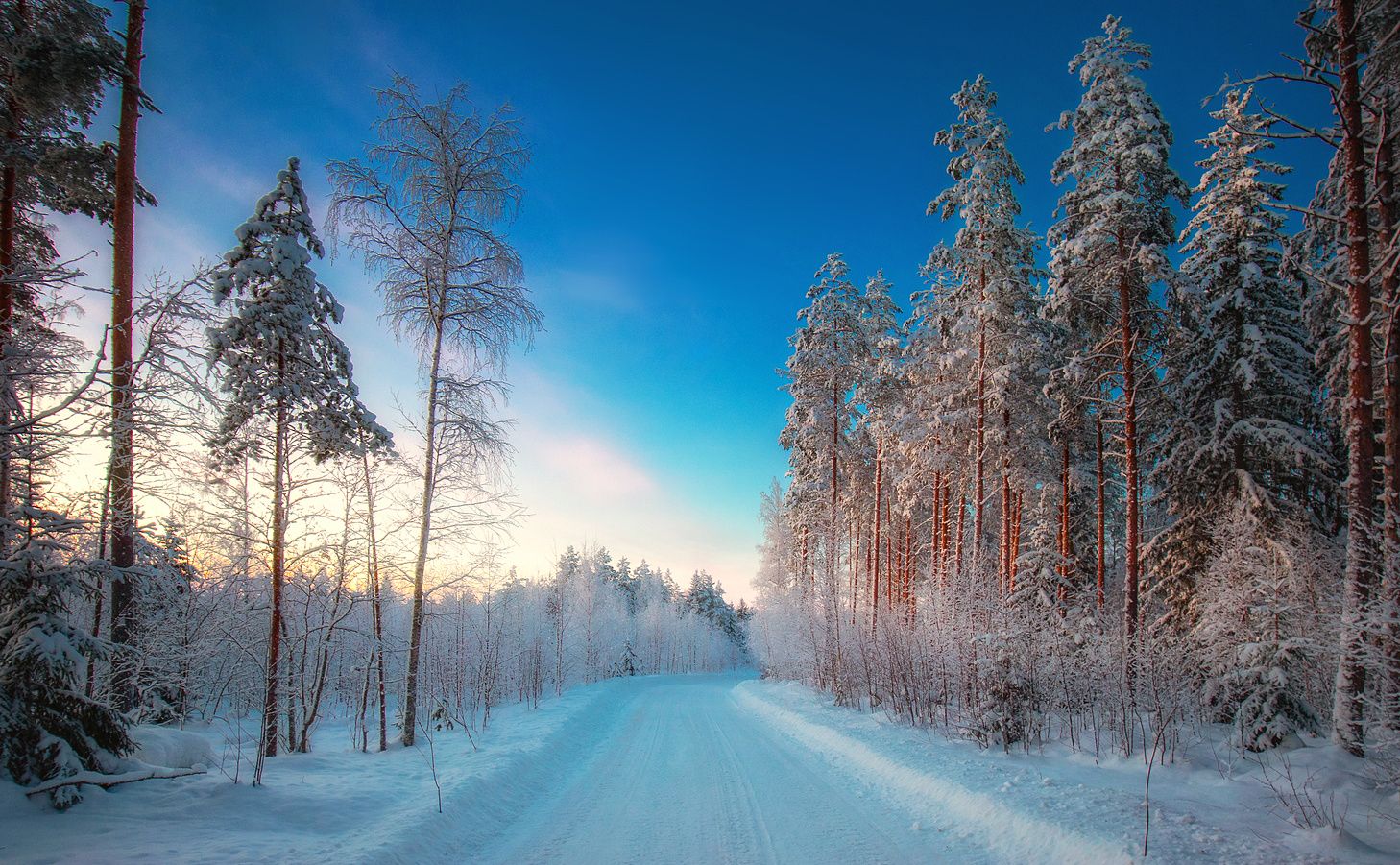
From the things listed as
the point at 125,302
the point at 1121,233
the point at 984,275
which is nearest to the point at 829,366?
the point at 984,275

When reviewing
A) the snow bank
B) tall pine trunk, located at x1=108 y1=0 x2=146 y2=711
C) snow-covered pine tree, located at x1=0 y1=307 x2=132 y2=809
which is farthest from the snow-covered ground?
tall pine trunk, located at x1=108 y1=0 x2=146 y2=711

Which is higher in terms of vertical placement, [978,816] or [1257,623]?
[1257,623]

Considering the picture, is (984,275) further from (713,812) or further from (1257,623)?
(713,812)

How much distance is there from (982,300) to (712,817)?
14503 millimetres

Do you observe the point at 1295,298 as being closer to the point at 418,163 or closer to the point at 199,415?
the point at 418,163

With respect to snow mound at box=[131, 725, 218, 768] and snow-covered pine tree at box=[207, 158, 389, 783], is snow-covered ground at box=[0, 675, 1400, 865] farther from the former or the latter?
snow-covered pine tree at box=[207, 158, 389, 783]

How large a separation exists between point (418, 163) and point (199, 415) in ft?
24.3

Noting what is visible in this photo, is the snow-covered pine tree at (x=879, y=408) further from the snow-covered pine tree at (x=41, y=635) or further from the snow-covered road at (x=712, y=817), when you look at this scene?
the snow-covered pine tree at (x=41, y=635)

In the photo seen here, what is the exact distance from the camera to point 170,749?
6754 millimetres

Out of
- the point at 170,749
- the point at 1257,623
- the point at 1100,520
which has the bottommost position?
the point at 170,749

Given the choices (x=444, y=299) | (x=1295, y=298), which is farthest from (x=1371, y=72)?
(x=444, y=299)

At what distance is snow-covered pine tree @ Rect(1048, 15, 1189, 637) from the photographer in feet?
39.9

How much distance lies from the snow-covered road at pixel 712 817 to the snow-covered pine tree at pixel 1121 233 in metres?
8.55

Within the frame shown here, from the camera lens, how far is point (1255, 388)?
1352 centimetres
